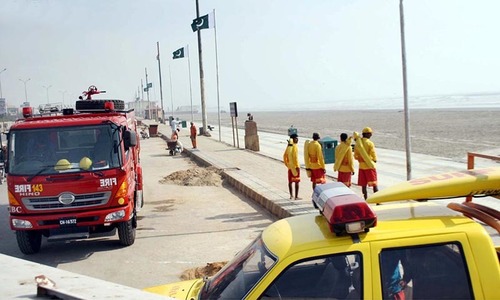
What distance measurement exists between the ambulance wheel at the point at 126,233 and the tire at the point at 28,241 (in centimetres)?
150

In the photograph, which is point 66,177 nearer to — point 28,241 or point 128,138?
point 128,138

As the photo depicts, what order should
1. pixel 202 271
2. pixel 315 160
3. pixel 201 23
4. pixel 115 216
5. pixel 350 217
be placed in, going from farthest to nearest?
pixel 201 23 < pixel 315 160 < pixel 115 216 < pixel 202 271 < pixel 350 217

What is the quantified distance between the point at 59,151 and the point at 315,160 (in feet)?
18.0

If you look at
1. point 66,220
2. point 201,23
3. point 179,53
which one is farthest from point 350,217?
point 179,53

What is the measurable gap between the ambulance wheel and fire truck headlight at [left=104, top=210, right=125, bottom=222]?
48cm

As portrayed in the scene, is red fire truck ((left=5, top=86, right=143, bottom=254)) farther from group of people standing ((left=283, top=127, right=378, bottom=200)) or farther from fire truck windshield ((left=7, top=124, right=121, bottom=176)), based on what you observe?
group of people standing ((left=283, top=127, right=378, bottom=200))

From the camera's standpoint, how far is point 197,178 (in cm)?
1939

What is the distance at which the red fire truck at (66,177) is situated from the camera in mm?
9758

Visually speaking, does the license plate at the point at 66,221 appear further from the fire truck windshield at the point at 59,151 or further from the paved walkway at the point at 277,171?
the paved walkway at the point at 277,171

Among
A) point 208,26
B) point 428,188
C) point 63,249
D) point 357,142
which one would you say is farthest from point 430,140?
point 428,188

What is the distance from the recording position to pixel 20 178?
9.71m

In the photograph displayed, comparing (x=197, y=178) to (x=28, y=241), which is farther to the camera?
(x=197, y=178)

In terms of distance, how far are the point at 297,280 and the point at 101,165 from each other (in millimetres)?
7106

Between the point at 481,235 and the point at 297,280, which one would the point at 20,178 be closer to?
the point at 297,280
